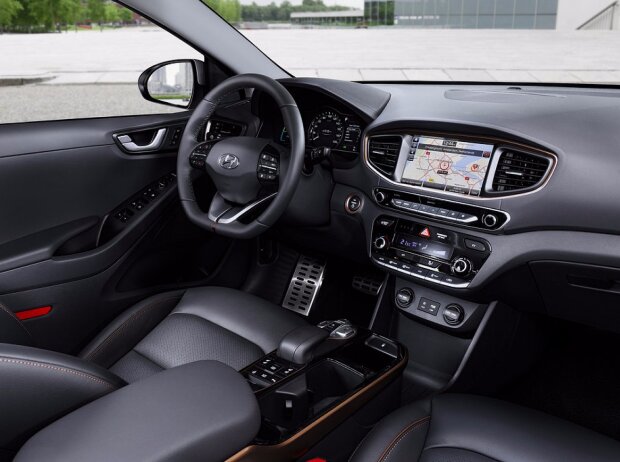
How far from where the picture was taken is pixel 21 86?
281 centimetres

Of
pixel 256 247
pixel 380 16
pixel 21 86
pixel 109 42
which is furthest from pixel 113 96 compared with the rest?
pixel 380 16

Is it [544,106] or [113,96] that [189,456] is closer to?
[544,106]

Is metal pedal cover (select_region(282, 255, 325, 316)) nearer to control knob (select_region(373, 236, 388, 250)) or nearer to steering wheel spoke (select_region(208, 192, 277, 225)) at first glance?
control knob (select_region(373, 236, 388, 250))

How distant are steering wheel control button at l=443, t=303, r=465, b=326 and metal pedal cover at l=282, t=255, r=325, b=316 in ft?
2.23

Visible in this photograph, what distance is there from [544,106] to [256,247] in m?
1.25

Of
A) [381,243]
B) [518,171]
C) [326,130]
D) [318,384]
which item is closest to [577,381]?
[381,243]

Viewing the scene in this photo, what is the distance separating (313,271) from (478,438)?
4.15 ft

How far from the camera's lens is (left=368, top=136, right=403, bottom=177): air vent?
1.85m

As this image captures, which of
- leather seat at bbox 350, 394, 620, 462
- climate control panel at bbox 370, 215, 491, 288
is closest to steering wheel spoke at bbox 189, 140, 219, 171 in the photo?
climate control panel at bbox 370, 215, 491, 288

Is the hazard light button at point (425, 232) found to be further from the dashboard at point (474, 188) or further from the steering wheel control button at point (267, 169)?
the steering wheel control button at point (267, 169)

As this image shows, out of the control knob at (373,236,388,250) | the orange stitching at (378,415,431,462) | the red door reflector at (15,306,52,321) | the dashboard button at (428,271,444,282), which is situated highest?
the control knob at (373,236,388,250)

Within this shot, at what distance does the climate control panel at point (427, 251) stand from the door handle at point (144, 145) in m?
0.82

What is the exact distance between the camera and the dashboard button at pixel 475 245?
167 cm

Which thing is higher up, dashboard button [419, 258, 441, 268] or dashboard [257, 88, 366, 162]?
dashboard [257, 88, 366, 162]
